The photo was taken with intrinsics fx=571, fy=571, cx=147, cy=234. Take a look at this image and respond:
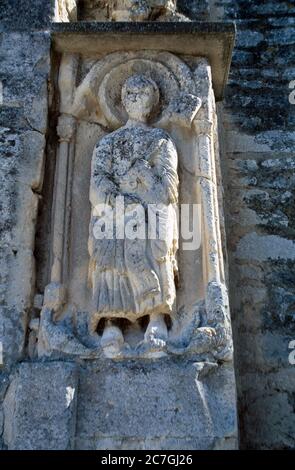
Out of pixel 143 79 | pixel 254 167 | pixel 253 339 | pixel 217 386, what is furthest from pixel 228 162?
pixel 217 386

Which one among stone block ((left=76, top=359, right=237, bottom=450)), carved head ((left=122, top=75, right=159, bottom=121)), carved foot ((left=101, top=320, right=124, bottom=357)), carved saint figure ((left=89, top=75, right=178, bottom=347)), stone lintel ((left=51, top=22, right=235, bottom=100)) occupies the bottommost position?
stone block ((left=76, top=359, right=237, bottom=450))

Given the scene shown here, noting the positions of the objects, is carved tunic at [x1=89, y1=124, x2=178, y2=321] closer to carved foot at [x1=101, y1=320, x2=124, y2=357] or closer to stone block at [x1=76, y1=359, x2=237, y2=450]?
carved foot at [x1=101, y1=320, x2=124, y2=357]

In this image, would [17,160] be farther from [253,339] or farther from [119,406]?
[253,339]

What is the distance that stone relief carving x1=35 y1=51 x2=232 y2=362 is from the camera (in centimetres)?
284

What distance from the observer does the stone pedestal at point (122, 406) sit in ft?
8.39

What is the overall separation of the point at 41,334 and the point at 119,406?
0.55 meters

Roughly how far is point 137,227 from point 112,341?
61 centimetres

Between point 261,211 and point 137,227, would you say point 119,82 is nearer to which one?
point 137,227

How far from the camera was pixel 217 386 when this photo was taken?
2.71m

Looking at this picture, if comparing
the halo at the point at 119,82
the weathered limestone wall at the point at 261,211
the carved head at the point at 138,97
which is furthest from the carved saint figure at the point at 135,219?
the weathered limestone wall at the point at 261,211

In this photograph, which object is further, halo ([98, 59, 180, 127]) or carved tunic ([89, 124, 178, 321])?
halo ([98, 59, 180, 127])

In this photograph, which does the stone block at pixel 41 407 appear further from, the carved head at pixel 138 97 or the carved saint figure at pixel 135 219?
the carved head at pixel 138 97

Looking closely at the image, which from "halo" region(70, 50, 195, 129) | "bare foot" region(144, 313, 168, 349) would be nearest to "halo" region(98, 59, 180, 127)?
"halo" region(70, 50, 195, 129)

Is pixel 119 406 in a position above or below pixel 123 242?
below
